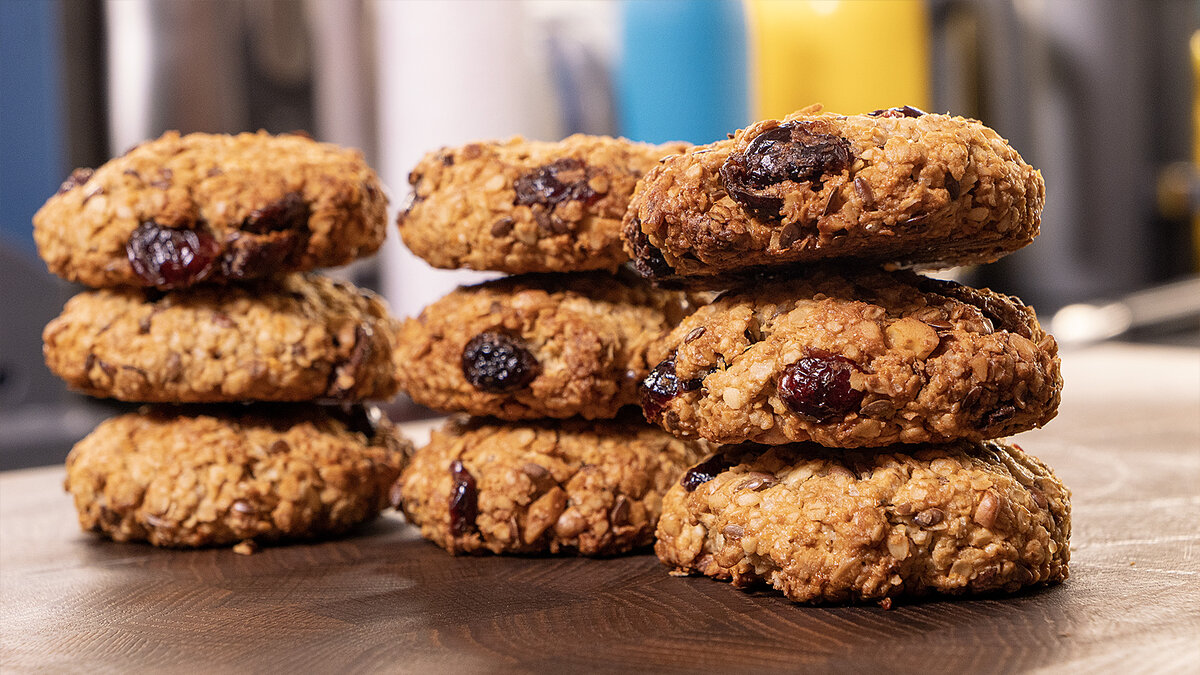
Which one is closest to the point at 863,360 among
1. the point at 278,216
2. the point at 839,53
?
the point at 278,216

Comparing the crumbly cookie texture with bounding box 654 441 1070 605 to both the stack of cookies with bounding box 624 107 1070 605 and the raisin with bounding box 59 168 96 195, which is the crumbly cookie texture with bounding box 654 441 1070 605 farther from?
the raisin with bounding box 59 168 96 195

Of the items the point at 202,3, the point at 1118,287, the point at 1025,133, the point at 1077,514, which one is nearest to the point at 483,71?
the point at 202,3

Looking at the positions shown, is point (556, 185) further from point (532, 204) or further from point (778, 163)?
point (778, 163)

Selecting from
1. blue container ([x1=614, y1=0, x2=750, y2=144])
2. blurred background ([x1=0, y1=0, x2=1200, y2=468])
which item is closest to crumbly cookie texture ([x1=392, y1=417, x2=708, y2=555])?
blurred background ([x1=0, y1=0, x2=1200, y2=468])

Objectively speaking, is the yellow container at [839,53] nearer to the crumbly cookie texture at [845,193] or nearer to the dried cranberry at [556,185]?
the dried cranberry at [556,185]

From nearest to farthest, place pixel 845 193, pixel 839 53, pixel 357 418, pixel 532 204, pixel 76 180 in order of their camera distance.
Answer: pixel 845 193 < pixel 532 204 < pixel 76 180 < pixel 357 418 < pixel 839 53

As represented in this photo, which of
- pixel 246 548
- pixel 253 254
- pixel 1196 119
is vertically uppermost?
pixel 253 254
